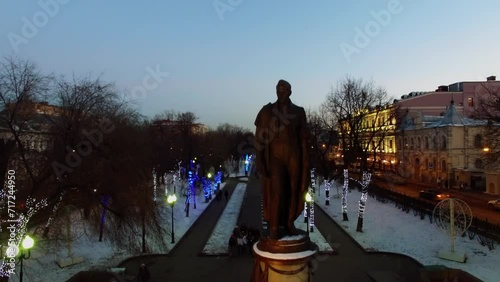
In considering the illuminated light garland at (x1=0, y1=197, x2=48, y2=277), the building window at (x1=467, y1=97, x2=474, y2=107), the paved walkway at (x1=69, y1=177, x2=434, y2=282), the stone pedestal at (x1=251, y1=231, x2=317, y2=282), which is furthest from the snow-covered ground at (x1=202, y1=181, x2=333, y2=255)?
the building window at (x1=467, y1=97, x2=474, y2=107)

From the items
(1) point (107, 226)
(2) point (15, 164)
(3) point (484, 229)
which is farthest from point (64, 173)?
(3) point (484, 229)

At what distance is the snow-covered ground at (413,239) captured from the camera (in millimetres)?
17766

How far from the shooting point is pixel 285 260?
6.55 m

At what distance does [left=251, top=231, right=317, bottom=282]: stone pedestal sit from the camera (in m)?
6.60

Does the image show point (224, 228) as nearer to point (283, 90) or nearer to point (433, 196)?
point (433, 196)

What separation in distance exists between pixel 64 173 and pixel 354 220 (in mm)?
20795

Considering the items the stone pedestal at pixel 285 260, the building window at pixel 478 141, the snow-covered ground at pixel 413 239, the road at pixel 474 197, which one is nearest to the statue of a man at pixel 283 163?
the stone pedestal at pixel 285 260

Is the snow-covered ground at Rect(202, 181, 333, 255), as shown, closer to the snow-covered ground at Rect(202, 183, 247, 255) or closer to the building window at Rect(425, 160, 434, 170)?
the snow-covered ground at Rect(202, 183, 247, 255)

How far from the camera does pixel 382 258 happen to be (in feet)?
66.1

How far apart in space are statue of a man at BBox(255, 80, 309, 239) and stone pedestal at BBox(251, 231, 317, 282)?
17.7 inches

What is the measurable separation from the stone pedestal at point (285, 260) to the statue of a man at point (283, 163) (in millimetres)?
450

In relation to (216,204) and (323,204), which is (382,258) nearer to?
(323,204)

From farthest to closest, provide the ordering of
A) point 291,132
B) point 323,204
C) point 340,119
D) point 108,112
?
point 323,204 → point 340,119 → point 108,112 → point 291,132

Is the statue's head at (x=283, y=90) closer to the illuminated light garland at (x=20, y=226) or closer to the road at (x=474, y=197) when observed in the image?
the illuminated light garland at (x=20, y=226)
